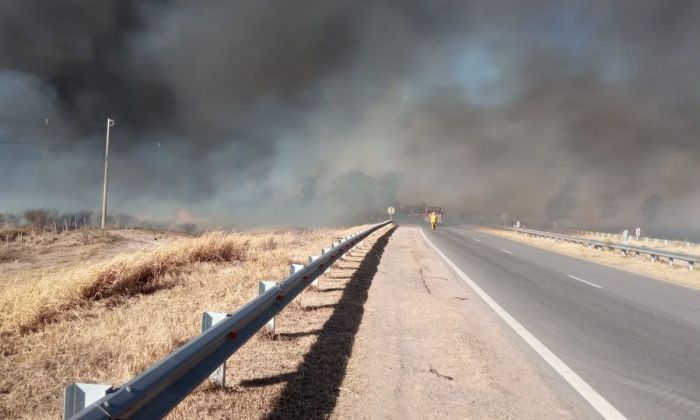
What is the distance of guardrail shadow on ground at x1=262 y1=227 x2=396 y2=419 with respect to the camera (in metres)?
3.62

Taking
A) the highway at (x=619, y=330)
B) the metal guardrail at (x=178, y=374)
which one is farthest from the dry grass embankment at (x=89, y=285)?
the highway at (x=619, y=330)

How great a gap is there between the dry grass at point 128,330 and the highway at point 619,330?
313cm

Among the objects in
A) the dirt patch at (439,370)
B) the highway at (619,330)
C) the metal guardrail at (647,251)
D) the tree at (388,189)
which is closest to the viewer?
the dirt patch at (439,370)

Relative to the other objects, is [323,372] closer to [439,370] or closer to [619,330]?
[439,370]

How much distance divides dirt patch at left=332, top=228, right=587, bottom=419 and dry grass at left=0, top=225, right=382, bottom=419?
74 cm

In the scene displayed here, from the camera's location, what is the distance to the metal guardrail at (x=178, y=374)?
7.13ft

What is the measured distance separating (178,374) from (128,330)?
2992mm

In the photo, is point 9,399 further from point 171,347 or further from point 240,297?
point 240,297

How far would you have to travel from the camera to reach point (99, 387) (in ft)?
7.03

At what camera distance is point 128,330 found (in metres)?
5.35

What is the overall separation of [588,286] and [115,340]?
11.0 metres

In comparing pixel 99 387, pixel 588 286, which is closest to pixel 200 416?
pixel 99 387

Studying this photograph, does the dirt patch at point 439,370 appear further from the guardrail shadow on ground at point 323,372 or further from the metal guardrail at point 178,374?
the metal guardrail at point 178,374

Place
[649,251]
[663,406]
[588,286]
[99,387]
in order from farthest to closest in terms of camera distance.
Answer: [649,251] → [588,286] → [663,406] → [99,387]
